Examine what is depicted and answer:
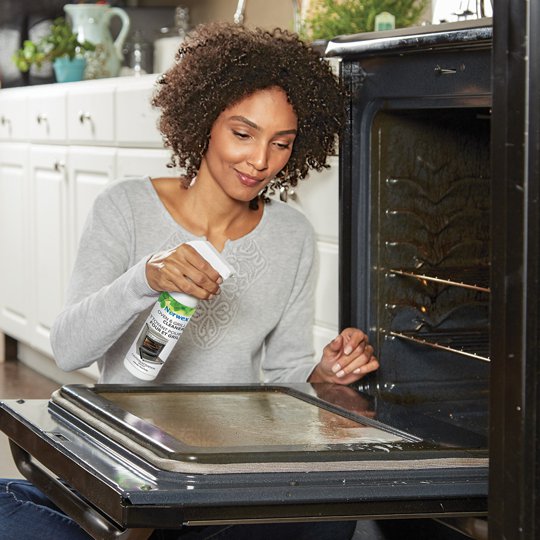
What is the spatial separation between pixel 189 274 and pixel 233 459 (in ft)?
1.09

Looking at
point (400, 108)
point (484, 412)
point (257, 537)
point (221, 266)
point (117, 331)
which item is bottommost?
point (257, 537)

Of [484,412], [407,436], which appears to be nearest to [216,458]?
[407,436]

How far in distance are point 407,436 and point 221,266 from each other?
306 mm

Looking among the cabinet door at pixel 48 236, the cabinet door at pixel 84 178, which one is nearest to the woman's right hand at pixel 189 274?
the cabinet door at pixel 84 178

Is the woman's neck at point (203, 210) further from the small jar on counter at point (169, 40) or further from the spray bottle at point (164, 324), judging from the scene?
the small jar on counter at point (169, 40)

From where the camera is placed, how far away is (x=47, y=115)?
381cm

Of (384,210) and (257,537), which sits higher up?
(384,210)

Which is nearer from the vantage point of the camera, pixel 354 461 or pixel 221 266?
pixel 354 461

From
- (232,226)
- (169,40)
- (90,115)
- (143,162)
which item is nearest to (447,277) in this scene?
(232,226)

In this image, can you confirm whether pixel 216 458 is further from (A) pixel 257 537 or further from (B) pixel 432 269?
(B) pixel 432 269

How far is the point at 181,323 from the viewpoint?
1438 mm

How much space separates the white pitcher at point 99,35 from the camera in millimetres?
4016

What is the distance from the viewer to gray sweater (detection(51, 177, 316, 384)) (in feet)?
5.61

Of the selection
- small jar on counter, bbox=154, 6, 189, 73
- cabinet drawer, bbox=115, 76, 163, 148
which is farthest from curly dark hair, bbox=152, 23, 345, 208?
small jar on counter, bbox=154, 6, 189, 73
